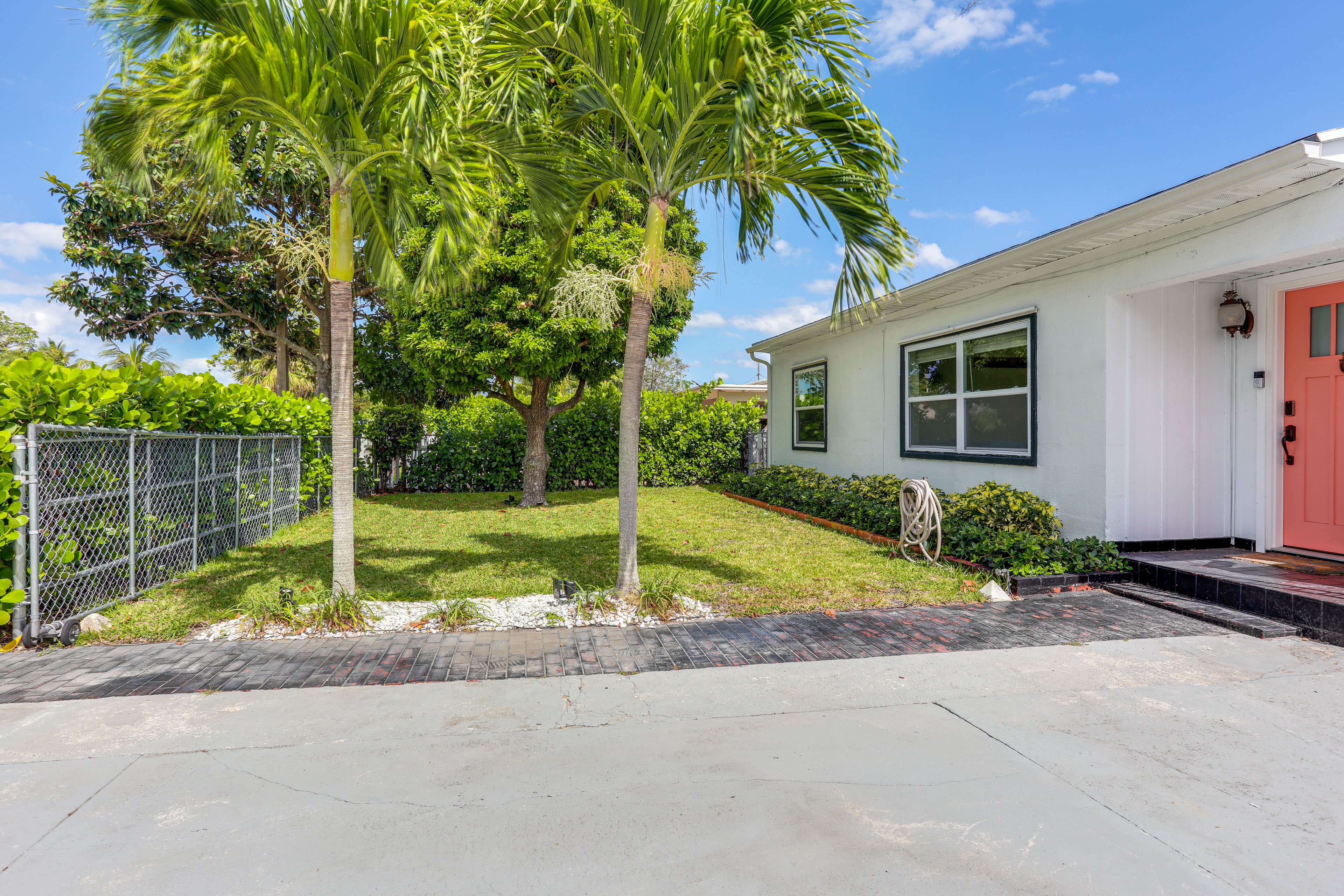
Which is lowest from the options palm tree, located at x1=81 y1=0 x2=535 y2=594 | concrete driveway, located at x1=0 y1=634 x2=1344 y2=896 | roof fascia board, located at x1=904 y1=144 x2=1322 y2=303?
concrete driveway, located at x1=0 y1=634 x2=1344 y2=896

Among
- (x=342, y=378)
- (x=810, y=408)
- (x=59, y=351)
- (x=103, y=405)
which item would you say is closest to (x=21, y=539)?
(x=103, y=405)

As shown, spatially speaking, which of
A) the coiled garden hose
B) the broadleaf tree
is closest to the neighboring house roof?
the coiled garden hose

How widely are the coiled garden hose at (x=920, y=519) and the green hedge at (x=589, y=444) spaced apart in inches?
278

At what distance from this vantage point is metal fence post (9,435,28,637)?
13.6ft

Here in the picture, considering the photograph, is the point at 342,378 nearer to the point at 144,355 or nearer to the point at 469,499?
the point at 469,499

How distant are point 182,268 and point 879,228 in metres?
15.9

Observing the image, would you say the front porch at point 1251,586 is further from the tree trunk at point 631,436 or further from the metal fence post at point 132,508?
the metal fence post at point 132,508

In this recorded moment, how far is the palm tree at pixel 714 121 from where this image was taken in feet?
14.4

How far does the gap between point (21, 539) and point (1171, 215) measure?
8.26 metres

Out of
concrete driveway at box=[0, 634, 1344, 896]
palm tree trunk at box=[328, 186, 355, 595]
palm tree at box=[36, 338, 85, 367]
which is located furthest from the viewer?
palm tree at box=[36, 338, 85, 367]

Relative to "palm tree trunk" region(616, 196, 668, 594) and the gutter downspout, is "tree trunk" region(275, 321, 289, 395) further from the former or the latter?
"palm tree trunk" region(616, 196, 668, 594)

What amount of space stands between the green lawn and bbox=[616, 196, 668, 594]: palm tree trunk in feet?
1.73

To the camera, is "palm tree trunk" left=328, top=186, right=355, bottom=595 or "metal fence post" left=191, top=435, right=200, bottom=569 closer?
"palm tree trunk" left=328, top=186, right=355, bottom=595

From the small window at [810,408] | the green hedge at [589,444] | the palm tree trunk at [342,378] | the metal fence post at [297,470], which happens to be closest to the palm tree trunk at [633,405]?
the palm tree trunk at [342,378]
